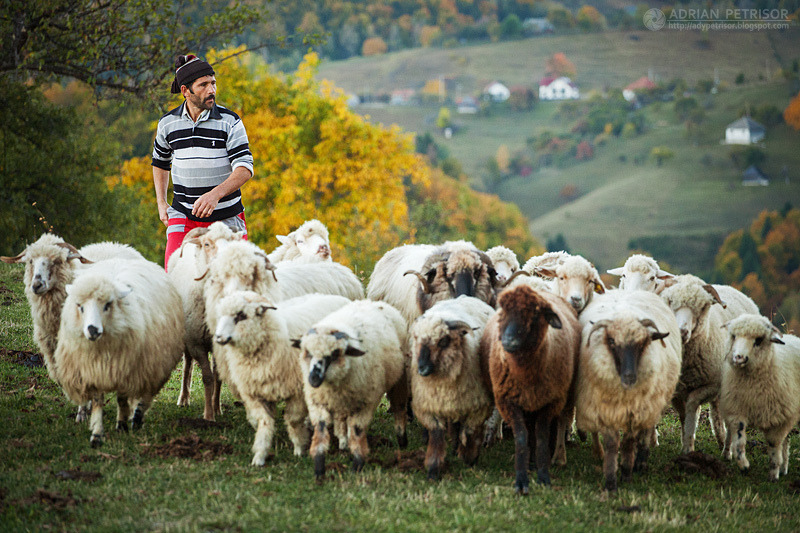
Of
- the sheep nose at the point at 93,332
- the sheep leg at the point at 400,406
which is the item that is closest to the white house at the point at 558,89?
the sheep leg at the point at 400,406

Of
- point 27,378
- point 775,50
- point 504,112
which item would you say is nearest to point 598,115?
point 504,112

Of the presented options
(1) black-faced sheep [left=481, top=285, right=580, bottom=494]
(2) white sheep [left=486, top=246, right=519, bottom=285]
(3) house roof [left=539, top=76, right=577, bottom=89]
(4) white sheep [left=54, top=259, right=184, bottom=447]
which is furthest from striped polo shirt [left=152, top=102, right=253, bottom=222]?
(3) house roof [left=539, top=76, right=577, bottom=89]

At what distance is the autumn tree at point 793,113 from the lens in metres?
98.3

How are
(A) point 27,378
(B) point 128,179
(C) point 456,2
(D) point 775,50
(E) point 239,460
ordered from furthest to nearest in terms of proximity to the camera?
(C) point 456,2 < (D) point 775,50 < (B) point 128,179 < (A) point 27,378 < (E) point 239,460

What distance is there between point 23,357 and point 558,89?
384ft

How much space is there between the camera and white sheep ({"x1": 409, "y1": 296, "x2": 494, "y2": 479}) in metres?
6.56

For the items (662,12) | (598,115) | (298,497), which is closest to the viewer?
(298,497)

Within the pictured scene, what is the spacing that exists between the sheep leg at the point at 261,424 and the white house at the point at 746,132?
333 ft

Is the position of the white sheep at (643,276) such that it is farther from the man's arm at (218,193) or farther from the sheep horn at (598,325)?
the man's arm at (218,193)

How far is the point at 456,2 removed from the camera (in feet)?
423

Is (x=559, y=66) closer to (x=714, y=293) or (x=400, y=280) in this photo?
(x=400, y=280)

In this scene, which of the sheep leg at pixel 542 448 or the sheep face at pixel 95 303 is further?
the sheep face at pixel 95 303

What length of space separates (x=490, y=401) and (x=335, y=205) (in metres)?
27.0

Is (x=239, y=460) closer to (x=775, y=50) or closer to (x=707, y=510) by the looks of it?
(x=707, y=510)
